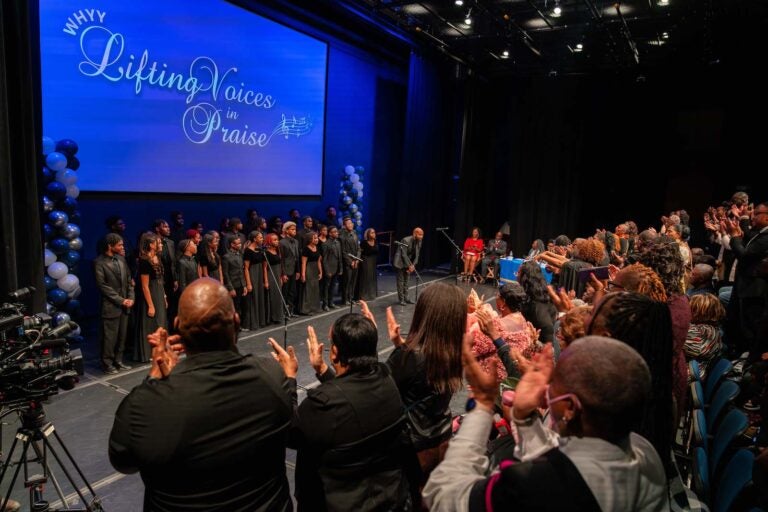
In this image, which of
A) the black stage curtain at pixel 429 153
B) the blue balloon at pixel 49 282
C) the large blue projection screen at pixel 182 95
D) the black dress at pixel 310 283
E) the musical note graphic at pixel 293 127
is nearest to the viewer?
the blue balloon at pixel 49 282

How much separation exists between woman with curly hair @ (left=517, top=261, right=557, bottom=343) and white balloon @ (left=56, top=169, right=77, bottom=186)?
5326mm

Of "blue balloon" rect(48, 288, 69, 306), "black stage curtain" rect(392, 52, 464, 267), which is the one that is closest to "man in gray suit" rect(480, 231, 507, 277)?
"black stage curtain" rect(392, 52, 464, 267)

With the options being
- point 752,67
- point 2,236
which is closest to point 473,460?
point 2,236

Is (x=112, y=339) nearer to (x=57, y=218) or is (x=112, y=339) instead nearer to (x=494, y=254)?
(x=57, y=218)

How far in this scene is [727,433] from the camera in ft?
9.43

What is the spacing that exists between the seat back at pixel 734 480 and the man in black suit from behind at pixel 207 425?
1.98m

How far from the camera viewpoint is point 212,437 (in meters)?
1.59

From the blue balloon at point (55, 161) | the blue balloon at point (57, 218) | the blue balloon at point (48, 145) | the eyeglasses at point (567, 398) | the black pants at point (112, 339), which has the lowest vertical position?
the black pants at point (112, 339)

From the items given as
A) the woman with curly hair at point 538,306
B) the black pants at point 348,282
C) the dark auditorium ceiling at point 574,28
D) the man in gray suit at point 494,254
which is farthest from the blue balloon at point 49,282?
the man in gray suit at point 494,254

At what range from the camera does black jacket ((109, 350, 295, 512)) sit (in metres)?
1.56

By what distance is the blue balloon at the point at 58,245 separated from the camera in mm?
5961

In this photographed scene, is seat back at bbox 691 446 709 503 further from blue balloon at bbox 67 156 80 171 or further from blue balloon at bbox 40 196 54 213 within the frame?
blue balloon at bbox 67 156 80 171

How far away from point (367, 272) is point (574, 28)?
6.50 meters

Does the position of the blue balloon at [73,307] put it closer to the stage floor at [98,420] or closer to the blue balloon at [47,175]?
the stage floor at [98,420]
